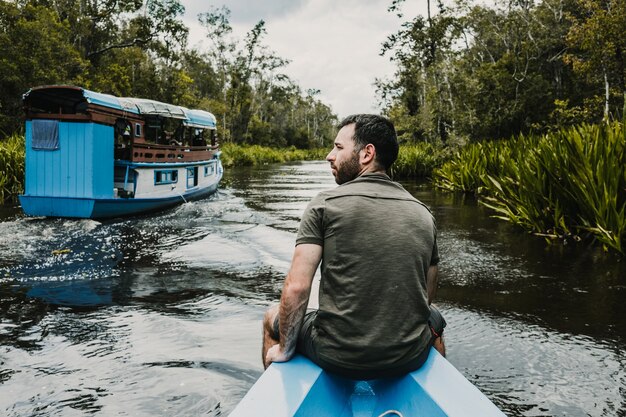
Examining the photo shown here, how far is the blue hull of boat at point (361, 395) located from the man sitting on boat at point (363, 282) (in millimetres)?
70

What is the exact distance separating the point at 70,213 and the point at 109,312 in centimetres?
616

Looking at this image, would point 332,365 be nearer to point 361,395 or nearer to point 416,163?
point 361,395

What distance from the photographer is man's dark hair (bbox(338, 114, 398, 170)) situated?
2486 millimetres

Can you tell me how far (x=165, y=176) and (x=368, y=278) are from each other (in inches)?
471

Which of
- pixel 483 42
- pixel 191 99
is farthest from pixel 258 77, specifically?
pixel 483 42

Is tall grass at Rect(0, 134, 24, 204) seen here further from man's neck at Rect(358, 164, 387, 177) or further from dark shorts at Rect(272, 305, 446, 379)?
man's neck at Rect(358, 164, 387, 177)

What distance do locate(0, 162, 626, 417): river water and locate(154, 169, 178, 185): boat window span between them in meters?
3.25

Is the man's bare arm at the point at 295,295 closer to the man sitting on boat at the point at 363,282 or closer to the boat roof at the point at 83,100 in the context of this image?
the man sitting on boat at the point at 363,282

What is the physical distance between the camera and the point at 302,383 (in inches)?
85.7

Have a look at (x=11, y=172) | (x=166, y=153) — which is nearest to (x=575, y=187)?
(x=166, y=153)

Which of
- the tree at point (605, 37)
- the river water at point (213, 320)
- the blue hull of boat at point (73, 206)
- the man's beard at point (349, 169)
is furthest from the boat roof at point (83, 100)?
the tree at point (605, 37)

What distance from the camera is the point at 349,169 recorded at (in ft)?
8.36

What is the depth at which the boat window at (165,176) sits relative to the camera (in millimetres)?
12969

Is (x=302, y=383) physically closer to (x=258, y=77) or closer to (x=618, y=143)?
(x=618, y=143)
